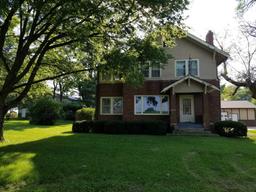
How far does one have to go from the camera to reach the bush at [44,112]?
3212 cm

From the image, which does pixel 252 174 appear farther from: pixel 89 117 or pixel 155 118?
pixel 89 117

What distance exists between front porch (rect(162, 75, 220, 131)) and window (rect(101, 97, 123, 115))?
4.19m

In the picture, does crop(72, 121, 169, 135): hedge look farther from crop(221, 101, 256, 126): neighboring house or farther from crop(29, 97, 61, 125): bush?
crop(221, 101, 256, 126): neighboring house

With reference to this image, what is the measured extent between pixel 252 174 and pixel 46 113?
88.9ft

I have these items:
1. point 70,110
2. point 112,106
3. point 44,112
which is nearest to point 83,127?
point 112,106

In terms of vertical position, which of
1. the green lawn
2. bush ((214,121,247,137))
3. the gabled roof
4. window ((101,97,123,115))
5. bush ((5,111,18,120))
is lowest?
the green lawn

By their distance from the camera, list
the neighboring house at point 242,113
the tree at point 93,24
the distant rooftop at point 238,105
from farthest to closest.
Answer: the distant rooftop at point 238,105 → the neighboring house at point 242,113 → the tree at point 93,24

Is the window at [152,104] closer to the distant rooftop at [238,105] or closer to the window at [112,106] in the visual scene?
the window at [112,106]

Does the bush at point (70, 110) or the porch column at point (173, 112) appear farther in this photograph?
the bush at point (70, 110)

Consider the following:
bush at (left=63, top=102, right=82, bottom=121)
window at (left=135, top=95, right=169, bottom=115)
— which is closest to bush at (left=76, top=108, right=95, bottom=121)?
bush at (left=63, top=102, right=82, bottom=121)

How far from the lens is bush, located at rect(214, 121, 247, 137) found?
765 inches

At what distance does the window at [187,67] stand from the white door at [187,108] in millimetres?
1904

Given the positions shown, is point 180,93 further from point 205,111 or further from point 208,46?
point 208,46

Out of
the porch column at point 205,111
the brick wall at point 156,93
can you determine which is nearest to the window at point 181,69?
the brick wall at point 156,93
